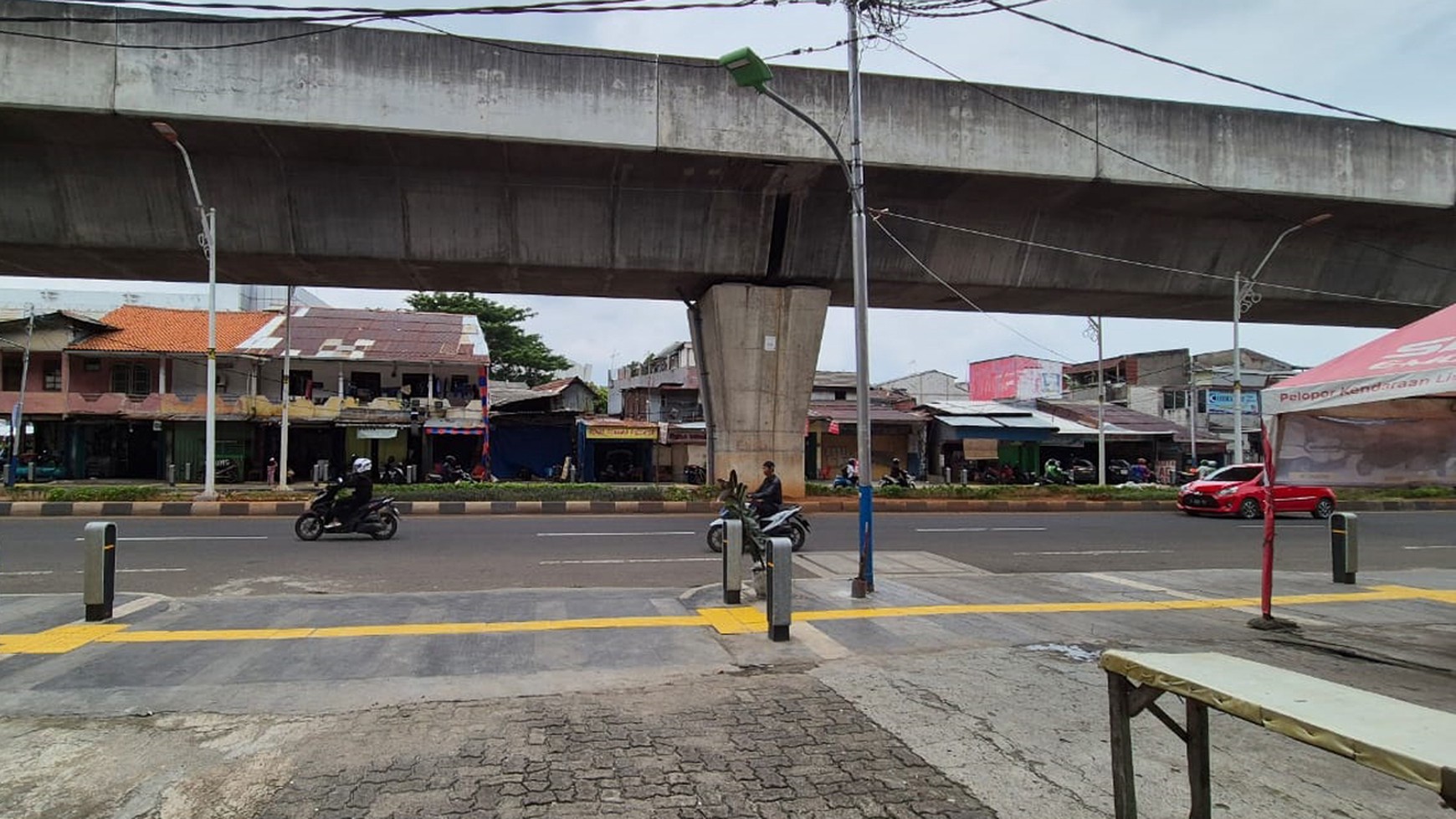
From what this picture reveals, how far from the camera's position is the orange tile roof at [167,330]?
30453 mm

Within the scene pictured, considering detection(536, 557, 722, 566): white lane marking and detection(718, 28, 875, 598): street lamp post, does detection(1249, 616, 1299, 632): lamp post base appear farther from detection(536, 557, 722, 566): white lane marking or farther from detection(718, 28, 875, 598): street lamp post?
detection(536, 557, 722, 566): white lane marking

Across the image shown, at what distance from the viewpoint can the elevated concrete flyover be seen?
45.5 ft

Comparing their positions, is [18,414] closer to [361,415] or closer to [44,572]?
[361,415]

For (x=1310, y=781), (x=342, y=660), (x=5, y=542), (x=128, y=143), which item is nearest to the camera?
(x=1310, y=781)

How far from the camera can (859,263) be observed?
29.5ft

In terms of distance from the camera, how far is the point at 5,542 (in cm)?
1248

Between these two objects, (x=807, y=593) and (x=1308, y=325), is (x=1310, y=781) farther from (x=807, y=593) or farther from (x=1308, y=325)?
(x=1308, y=325)

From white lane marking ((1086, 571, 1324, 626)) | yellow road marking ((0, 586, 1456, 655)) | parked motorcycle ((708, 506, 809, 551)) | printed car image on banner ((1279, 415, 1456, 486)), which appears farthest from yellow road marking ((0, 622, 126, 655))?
white lane marking ((1086, 571, 1324, 626))

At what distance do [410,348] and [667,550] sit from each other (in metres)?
24.6

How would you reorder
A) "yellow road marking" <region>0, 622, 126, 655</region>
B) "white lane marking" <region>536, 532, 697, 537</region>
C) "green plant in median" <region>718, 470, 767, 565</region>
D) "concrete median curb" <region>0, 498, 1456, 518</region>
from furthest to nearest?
"concrete median curb" <region>0, 498, 1456, 518</region>
"white lane marking" <region>536, 532, 697, 537</region>
"green plant in median" <region>718, 470, 767, 565</region>
"yellow road marking" <region>0, 622, 126, 655</region>

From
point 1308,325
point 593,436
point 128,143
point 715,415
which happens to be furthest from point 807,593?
point 593,436

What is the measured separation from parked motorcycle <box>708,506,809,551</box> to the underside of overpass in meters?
7.49

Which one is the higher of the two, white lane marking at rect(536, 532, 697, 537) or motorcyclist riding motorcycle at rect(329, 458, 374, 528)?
motorcyclist riding motorcycle at rect(329, 458, 374, 528)

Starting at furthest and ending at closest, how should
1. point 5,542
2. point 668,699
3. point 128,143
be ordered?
point 128,143 < point 5,542 < point 668,699
